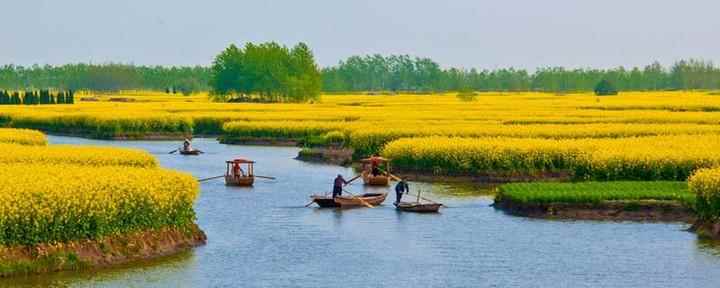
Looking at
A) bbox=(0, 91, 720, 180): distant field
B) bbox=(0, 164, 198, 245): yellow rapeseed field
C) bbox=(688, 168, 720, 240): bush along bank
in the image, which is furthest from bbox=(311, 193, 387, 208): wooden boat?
bbox=(688, 168, 720, 240): bush along bank

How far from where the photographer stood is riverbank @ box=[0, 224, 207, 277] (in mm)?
35656

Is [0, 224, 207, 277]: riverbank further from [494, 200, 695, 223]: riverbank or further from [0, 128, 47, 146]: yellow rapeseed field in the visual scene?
[0, 128, 47, 146]: yellow rapeseed field

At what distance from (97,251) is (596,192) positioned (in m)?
21.7

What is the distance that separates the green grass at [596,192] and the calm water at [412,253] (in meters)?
1.29

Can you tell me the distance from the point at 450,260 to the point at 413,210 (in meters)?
12.8

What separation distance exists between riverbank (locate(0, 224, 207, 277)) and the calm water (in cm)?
46

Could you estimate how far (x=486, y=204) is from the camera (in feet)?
186

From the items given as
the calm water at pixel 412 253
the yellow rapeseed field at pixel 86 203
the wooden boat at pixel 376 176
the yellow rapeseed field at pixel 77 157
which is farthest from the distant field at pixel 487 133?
the yellow rapeseed field at pixel 86 203

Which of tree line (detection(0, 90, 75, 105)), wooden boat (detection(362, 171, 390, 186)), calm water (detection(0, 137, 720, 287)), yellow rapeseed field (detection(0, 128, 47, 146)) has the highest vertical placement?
yellow rapeseed field (detection(0, 128, 47, 146))

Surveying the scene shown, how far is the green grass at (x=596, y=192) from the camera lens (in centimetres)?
5184

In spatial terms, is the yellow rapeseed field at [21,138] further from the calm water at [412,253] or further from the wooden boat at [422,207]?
the wooden boat at [422,207]

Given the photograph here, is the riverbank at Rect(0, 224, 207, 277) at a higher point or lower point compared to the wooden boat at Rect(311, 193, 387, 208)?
higher

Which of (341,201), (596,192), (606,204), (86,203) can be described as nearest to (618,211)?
(606,204)

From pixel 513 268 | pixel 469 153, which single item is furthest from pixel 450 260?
pixel 469 153
